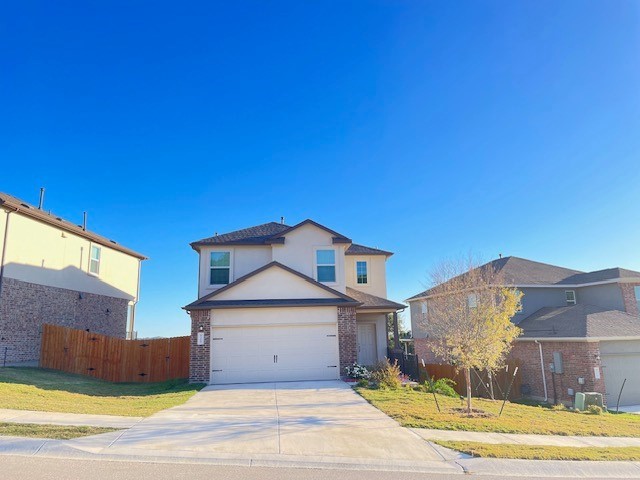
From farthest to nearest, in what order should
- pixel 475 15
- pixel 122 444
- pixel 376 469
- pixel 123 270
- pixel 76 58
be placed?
1. pixel 123 270
2. pixel 76 58
3. pixel 475 15
4. pixel 122 444
5. pixel 376 469

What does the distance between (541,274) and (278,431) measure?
2260 cm

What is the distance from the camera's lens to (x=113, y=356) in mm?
18625

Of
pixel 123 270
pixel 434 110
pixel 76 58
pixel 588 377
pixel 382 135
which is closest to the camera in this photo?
pixel 76 58

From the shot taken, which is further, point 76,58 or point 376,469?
point 76,58

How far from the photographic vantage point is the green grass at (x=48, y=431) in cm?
766

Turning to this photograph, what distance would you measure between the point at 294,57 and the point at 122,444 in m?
12.7

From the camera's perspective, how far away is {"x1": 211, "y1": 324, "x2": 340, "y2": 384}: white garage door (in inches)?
639

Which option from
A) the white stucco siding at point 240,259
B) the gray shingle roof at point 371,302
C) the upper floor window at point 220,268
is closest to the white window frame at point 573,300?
the gray shingle roof at point 371,302

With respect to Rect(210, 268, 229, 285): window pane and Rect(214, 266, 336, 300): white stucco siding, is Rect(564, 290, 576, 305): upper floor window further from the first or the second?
Rect(210, 268, 229, 285): window pane

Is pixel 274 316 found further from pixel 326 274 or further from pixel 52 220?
pixel 52 220

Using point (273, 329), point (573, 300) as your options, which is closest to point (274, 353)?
point (273, 329)

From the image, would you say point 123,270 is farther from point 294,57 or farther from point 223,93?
point 294,57

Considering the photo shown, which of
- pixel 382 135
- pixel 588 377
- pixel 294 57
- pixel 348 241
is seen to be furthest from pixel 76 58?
pixel 588 377

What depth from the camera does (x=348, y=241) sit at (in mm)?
19500
